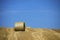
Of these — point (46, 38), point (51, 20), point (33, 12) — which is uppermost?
point (33, 12)

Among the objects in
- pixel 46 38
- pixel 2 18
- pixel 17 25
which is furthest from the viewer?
pixel 2 18

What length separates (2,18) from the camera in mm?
3648

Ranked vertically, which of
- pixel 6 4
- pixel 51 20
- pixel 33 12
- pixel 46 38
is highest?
pixel 6 4

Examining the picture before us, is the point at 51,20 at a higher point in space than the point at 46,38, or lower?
higher

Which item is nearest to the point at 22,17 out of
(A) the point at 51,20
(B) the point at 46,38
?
(A) the point at 51,20

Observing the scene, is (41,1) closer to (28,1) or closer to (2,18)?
(28,1)

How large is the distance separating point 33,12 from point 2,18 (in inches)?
34.7

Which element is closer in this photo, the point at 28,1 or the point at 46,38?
the point at 46,38

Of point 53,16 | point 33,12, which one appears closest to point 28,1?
point 33,12

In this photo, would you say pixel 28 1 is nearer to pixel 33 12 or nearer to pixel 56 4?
pixel 33 12

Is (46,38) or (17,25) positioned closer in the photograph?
(46,38)

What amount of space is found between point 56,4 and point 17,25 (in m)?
1.37

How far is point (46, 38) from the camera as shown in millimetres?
1967

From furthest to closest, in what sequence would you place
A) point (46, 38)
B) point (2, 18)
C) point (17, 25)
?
point (2, 18), point (17, 25), point (46, 38)
